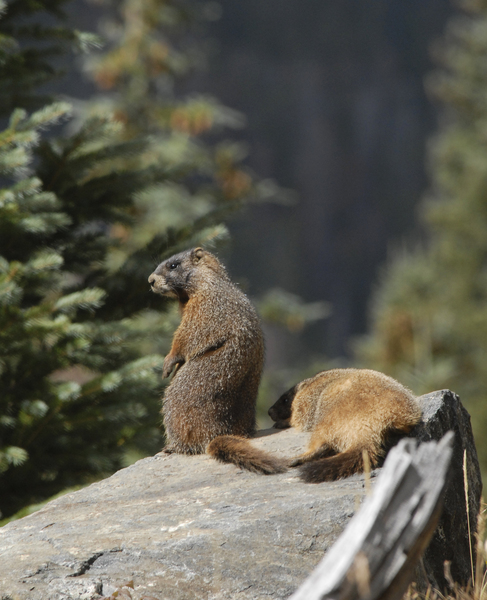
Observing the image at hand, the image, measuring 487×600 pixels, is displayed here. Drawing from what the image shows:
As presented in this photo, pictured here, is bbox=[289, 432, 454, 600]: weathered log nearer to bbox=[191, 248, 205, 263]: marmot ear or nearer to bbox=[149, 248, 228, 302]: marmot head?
bbox=[149, 248, 228, 302]: marmot head

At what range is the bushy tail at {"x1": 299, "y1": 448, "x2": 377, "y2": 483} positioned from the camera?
3.33 metres

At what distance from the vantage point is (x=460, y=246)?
62.1 ft

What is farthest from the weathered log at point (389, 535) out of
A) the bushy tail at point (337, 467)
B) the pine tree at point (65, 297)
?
the pine tree at point (65, 297)

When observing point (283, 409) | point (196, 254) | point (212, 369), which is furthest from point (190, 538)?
point (196, 254)

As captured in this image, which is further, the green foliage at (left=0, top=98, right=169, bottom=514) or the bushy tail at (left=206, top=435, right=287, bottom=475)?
the green foliage at (left=0, top=98, right=169, bottom=514)

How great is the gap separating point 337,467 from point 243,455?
2.03ft

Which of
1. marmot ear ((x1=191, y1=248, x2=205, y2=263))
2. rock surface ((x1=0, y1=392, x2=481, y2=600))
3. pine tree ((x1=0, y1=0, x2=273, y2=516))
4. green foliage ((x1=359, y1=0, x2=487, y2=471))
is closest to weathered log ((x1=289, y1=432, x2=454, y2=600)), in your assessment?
rock surface ((x1=0, y1=392, x2=481, y2=600))

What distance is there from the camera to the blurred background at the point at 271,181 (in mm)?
5633

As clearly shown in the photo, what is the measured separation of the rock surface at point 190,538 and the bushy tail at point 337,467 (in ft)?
0.16

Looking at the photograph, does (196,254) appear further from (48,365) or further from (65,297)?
(48,365)

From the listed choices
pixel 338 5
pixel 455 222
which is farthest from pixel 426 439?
pixel 338 5

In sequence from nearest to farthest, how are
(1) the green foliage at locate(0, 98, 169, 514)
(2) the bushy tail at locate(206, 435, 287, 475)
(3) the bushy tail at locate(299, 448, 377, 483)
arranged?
(3) the bushy tail at locate(299, 448, 377, 483), (2) the bushy tail at locate(206, 435, 287, 475), (1) the green foliage at locate(0, 98, 169, 514)

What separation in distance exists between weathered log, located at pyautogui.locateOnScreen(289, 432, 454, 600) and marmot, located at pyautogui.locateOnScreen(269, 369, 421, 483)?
140cm

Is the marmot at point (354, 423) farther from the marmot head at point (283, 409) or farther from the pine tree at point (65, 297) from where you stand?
the pine tree at point (65, 297)
